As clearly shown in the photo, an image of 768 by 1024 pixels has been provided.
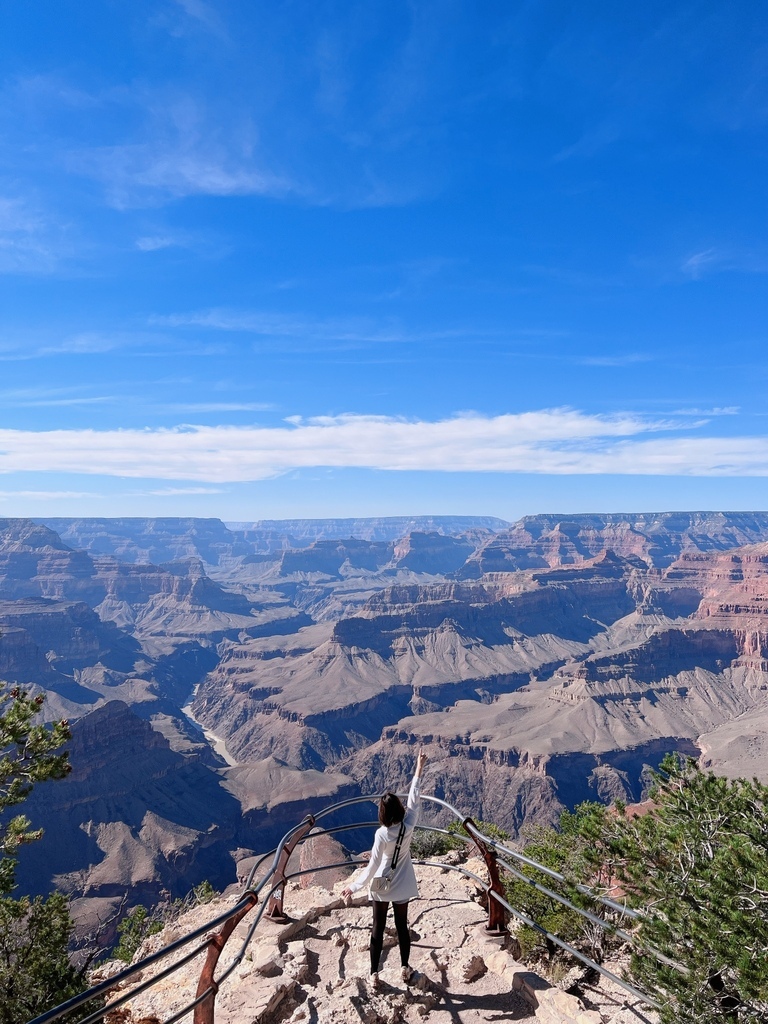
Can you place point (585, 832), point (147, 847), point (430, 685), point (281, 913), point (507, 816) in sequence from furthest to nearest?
Answer: point (430, 685) → point (507, 816) → point (147, 847) → point (281, 913) → point (585, 832)

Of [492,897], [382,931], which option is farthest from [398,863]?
[492,897]

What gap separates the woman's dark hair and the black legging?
1.11m

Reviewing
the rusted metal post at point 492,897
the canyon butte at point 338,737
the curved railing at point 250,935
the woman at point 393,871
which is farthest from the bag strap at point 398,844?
the canyon butte at point 338,737

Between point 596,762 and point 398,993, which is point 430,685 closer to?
point 596,762

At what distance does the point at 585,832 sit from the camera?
8594 mm

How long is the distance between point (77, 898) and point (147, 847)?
13475 mm

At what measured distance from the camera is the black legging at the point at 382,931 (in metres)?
7.38

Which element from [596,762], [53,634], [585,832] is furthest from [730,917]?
[53,634]

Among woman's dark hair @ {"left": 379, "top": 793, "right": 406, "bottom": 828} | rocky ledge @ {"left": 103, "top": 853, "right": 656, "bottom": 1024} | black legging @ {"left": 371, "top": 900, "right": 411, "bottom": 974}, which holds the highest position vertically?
woman's dark hair @ {"left": 379, "top": 793, "right": 406, "bottom": 828}

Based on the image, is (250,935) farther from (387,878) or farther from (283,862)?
(283,862)

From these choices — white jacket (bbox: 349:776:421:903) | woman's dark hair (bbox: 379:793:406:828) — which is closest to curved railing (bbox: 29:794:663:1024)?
white jacket (bbox: 349:776:421:903)

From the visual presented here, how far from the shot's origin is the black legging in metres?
7.38

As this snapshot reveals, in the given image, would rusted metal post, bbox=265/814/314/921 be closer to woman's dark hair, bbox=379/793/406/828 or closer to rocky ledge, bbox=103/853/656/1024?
rocky ledge, bbox=103/853/656/1024

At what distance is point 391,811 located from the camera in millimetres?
7211
